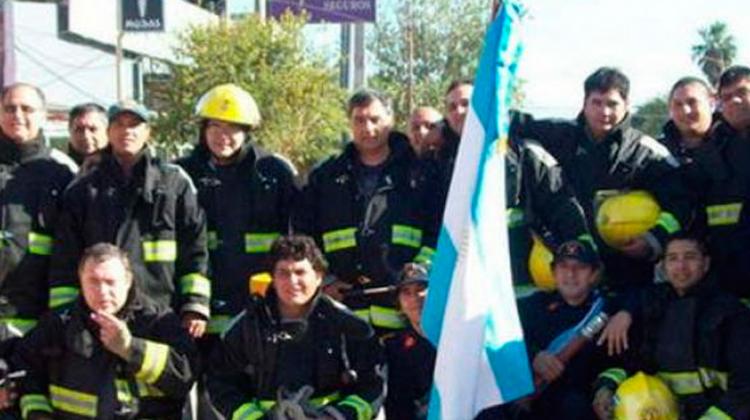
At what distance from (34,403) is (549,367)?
103 inches

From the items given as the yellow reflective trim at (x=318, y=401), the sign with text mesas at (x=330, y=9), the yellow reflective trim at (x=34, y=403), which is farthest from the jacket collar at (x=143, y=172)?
the sign with text mesas at (x=330, y=9)

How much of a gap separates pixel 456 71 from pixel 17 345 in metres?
41.4

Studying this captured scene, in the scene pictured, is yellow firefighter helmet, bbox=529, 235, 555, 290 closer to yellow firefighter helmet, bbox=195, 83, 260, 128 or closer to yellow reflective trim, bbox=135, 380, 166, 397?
yellow firefighter helmet, bbox=195, 83, 260, 128

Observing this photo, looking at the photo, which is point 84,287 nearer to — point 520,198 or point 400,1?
point 520,198

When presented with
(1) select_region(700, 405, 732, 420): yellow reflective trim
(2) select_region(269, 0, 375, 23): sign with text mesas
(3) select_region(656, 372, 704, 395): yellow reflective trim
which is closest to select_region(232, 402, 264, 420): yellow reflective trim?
(3) select_region(656, 372, 704, 395): yellow reflective trim

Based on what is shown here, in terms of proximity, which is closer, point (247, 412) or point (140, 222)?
point (247, 412)

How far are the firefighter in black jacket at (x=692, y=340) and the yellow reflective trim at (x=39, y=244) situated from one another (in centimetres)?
308

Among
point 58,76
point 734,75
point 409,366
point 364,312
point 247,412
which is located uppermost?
point 58,76

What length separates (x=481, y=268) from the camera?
200 inches

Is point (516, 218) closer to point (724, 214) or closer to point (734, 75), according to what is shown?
point (724, 214)

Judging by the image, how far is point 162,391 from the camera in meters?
5.99

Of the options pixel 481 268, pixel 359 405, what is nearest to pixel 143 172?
pixel 359 405

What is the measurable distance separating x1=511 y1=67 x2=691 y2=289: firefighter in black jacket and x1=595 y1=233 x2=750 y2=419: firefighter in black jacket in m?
0.38

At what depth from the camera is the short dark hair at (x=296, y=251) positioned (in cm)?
594
